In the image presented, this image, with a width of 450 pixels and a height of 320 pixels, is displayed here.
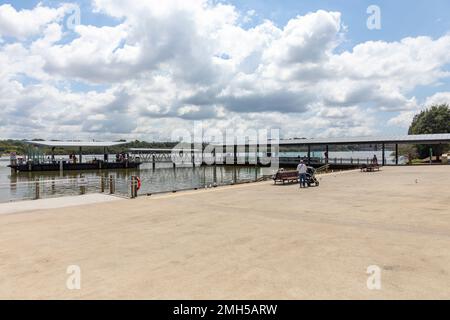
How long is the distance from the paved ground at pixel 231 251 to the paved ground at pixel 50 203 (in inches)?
46.3

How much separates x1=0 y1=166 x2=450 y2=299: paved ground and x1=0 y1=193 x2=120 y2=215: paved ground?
1.18 metres

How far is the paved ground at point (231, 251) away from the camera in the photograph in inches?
195

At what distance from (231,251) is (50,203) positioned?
34.8 feet

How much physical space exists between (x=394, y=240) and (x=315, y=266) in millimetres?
2818

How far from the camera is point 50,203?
45.7 feet

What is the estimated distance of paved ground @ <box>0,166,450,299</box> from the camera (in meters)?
4.95

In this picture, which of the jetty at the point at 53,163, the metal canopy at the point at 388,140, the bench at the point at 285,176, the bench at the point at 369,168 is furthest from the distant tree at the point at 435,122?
the jetty at the point at 53,163

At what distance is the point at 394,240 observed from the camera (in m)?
7.40

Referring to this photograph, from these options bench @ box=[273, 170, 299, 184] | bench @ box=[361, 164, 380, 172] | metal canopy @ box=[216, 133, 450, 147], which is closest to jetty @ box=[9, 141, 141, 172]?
metal canopy @ box=[216, 133, 450, 147]

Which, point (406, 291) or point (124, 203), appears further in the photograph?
point (124, 203)

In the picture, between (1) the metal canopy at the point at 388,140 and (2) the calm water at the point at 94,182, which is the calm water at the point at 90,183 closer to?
(2) the calm water at the point at 94,182
